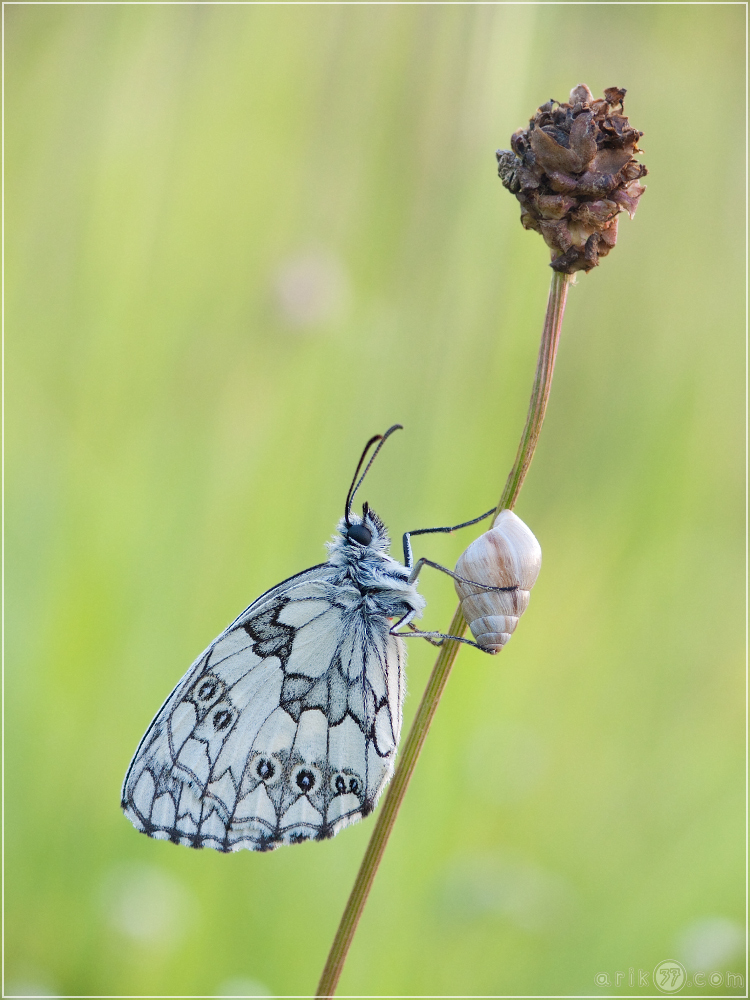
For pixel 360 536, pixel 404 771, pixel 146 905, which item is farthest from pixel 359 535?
pixel 146 905

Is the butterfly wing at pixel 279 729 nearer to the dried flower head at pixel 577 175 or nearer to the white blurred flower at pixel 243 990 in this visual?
the white blurred flower at pixel 243 990

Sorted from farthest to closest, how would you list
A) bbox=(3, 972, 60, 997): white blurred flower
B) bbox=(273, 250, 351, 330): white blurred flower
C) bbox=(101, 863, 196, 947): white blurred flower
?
bbox=(273, 250, 351, 330): white blurred flower
bbox=(101, 863, 196, 947): white blurred flower
bbox=(3, 972, 60, 997): white blurred flower

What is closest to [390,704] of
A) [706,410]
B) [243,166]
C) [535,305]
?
[535,305]

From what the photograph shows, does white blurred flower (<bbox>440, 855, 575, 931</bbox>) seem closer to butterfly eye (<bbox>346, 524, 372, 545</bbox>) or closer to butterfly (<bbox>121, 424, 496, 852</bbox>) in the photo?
butterfly (<bbox>121, 424, 496, 852</bbox>)

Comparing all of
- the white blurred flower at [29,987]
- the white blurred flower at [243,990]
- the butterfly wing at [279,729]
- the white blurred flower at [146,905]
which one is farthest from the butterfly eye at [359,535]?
the white blurred flower at [29,987]

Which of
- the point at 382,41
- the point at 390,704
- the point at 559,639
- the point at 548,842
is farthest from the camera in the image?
the point at 382,41

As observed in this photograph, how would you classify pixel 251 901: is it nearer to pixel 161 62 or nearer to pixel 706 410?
pixel 706 410

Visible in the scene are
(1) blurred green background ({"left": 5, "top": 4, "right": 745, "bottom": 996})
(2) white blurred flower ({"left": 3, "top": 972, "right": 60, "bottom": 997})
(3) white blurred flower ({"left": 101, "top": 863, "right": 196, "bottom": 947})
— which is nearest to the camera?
(2) white blurred flower ({"left": 3, "top": 972, "right": 60, "bottom": 997})
